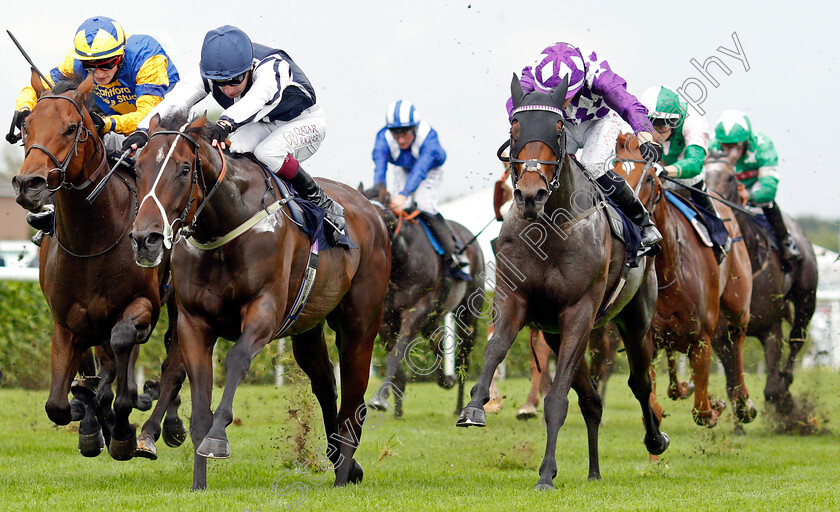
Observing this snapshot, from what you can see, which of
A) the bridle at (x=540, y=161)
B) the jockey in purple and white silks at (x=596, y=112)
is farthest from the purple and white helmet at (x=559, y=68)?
the bridle at (x=540, y=161)

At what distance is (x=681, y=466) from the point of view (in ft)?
26.6

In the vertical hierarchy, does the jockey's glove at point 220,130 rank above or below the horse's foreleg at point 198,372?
above

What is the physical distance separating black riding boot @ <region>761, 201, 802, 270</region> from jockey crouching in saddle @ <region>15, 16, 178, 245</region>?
259 inches

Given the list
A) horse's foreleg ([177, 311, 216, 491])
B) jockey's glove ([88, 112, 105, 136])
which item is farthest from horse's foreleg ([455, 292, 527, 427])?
jockey's glove ([88, 112, 105, 136])

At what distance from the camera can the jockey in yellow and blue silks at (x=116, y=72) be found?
21.9ft

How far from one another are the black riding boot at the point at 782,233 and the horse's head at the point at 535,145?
19.5 feet

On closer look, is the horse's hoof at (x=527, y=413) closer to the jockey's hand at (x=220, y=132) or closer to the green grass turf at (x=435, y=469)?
the green grass turf at (x=435, y=469)

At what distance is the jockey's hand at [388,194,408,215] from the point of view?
11.4 meters

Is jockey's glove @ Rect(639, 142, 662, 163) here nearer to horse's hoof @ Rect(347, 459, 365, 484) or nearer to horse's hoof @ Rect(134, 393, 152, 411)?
horse's hoof @ Rect(347, 459, 365, 484)

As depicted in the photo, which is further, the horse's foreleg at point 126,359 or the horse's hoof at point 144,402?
the horse's hoof at point 144,402

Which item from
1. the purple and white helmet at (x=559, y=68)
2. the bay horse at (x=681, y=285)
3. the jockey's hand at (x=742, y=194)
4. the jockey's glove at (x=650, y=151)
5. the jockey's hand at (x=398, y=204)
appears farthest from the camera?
the jockey's hand at (x=398, y=204)

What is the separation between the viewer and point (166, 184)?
17.1ft

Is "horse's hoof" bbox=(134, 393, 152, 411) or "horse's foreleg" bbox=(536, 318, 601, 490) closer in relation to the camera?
"horse's foreleg" bbox=(536, 318, 601, 490)

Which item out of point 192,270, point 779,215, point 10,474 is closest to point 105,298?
point 192,270
